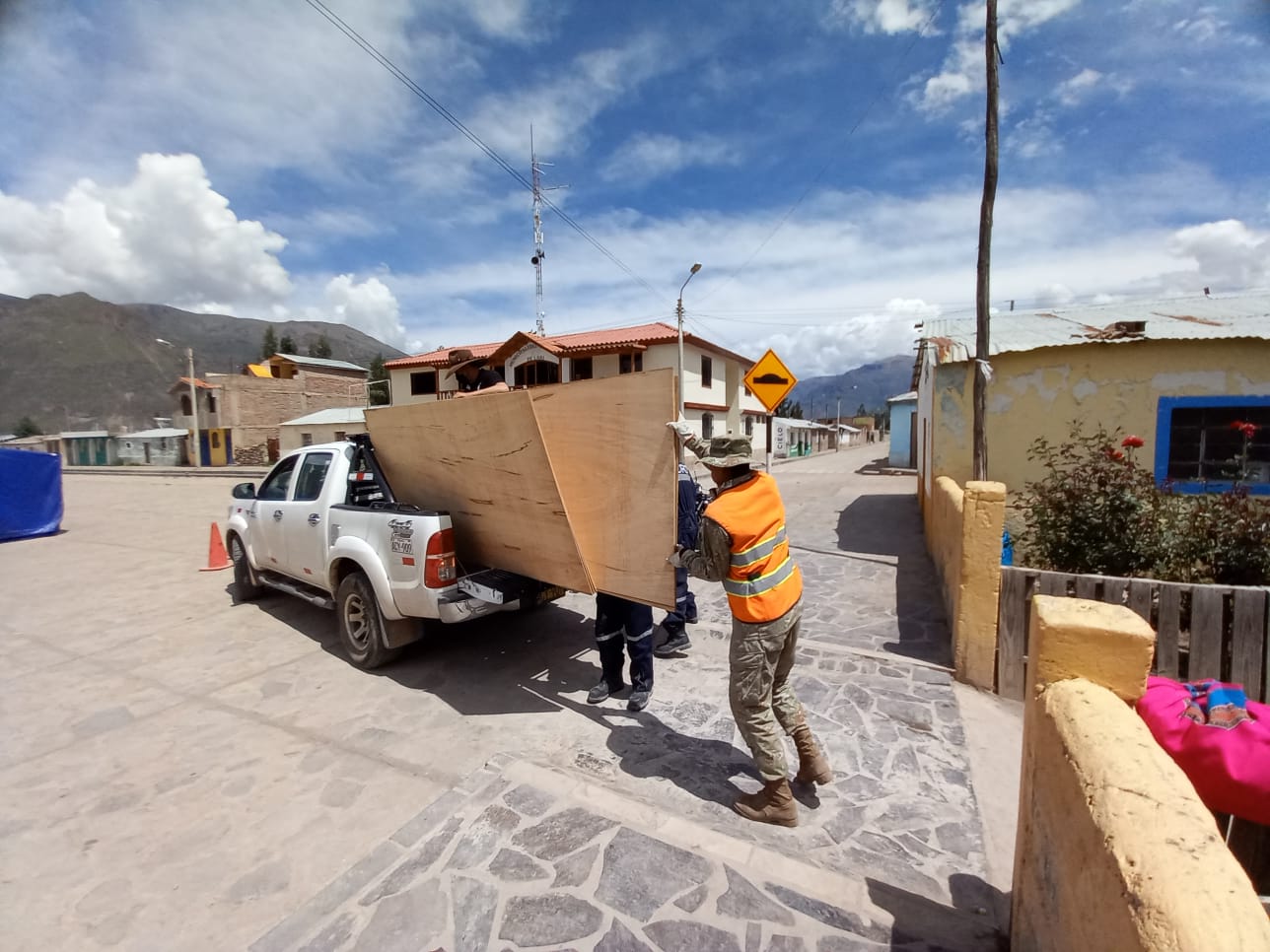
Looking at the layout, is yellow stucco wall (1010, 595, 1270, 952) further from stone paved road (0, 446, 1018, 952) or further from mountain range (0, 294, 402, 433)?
mountain range (0, 294, 402, 433)

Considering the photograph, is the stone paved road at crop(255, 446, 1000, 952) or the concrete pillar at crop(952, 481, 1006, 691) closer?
the stone paved road at crop(255, 446, 1000, 952)

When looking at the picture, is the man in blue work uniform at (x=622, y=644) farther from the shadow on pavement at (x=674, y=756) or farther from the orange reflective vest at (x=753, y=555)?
the orange reflective vest at (x=753, y=555)

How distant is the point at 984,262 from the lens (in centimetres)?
868

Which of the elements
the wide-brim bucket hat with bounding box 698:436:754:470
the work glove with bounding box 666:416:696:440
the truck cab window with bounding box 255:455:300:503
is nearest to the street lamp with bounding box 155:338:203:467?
the truck cab window with bounding box 255:455:300:503

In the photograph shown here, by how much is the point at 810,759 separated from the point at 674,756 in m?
0.82

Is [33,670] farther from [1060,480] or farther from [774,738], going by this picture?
[1060,480]

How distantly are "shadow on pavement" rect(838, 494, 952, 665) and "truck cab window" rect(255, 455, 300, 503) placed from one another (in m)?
6.02

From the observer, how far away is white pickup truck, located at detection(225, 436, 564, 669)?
14.5 feet

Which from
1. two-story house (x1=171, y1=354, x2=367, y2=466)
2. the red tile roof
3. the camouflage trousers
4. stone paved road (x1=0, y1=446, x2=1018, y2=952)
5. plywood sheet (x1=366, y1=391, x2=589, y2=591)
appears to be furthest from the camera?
two-story house (x1=171, y1=354, x2=367, y2=466)

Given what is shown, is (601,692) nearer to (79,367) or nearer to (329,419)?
(329,419)

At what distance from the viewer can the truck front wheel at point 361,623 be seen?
15.9 feet

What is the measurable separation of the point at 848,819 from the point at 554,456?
2676 mm

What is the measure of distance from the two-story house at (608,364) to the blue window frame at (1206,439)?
52.8ft

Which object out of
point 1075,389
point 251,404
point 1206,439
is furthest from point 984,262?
point 251,404
